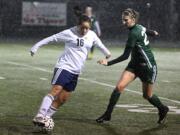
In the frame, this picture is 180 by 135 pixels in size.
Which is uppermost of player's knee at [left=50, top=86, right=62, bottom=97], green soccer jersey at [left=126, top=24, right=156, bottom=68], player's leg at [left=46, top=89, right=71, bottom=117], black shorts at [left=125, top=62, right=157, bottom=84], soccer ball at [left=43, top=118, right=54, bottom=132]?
green soccer jersey at [left=126, top=24, right=156, bottom=68]

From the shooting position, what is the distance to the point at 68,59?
10484 mm

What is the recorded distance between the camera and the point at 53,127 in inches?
420

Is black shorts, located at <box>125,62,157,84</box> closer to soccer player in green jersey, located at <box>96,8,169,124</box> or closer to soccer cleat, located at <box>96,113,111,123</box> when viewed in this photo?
soccer player in green jersey, located at <box>96,8,169,124</box>

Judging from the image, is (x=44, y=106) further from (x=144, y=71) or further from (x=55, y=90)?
(x=144, y=71)

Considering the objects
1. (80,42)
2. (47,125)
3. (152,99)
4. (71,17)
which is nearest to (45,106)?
(47,125)

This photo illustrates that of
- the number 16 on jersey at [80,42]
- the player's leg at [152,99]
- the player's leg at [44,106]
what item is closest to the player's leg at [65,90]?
the player's leg at [44,106]

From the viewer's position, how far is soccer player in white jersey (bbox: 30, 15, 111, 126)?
10367mm

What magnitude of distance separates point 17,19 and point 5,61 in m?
20.8

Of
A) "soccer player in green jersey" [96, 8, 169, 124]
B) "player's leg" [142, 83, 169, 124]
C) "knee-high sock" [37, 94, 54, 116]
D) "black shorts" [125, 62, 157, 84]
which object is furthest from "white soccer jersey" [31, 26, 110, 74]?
"player's leg" [142, 83, 169, 124]

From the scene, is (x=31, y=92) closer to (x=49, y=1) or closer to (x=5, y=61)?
(x=5, y=61)

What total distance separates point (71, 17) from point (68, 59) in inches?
1470

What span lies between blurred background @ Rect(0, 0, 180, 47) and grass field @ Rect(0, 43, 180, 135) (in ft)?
74.0

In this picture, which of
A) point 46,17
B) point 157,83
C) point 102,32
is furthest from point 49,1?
point 157,83

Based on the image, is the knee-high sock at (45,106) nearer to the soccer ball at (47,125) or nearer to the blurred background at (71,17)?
the soccer ball at (47,125)
